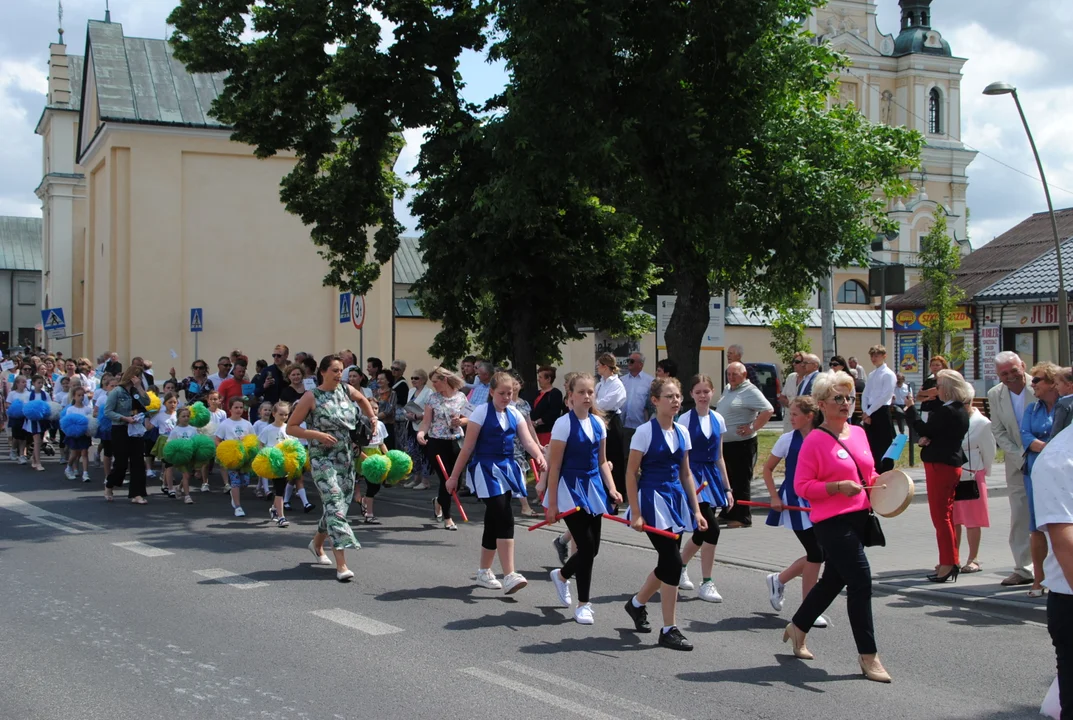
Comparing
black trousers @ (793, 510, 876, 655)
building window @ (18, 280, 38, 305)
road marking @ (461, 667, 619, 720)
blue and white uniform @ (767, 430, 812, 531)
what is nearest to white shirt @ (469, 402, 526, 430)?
blue and white uniform @ (767, 430, 812, 531)

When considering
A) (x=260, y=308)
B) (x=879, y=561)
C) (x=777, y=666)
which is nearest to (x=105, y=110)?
(x=260, y=308)

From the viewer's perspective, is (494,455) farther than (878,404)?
No

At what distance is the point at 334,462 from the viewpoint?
367 inches

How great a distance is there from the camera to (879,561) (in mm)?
10422

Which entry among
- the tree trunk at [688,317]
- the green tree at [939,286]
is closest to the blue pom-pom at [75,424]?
the tree trunk at [688,317]

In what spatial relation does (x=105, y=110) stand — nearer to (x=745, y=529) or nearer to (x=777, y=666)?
(x=745, y=529)

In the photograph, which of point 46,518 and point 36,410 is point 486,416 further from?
point 36,410

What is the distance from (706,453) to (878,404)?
6774 mm

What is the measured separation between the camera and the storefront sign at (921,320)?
75.3 ft

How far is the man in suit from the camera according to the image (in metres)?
9.02

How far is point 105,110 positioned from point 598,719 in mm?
31958

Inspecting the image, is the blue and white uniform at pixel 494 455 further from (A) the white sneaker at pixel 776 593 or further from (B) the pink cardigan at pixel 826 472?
(B) the pink cardigan at pixel 826 472

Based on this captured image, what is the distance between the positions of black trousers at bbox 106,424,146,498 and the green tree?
2462 cm

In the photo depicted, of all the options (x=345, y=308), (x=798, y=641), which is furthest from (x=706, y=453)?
(x=345, y=308)
